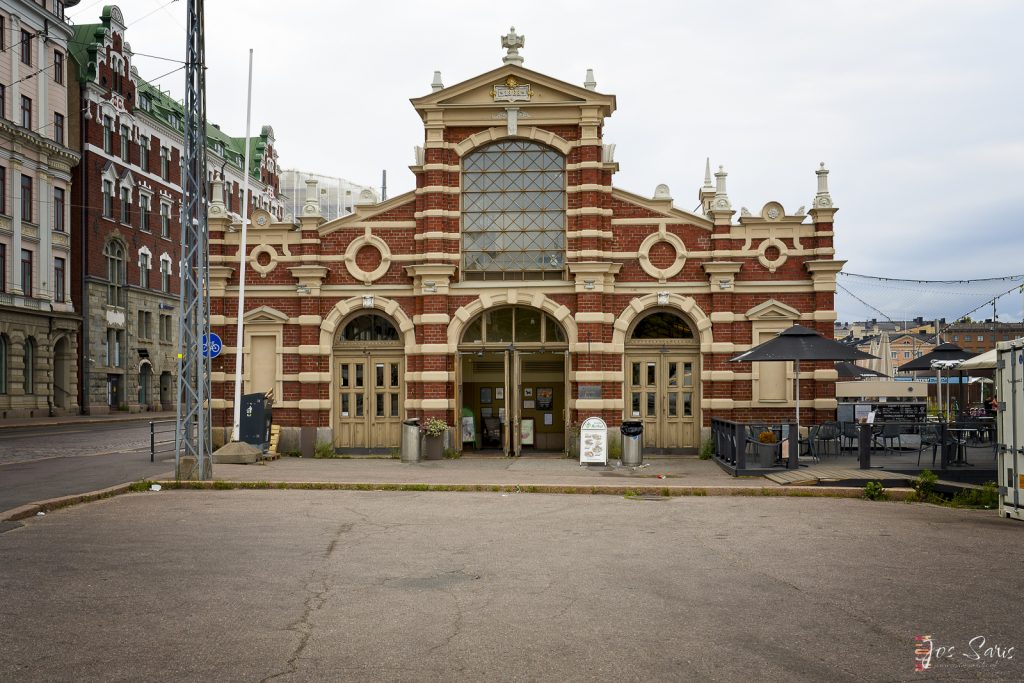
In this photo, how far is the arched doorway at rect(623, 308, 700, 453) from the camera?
2286 centimetres

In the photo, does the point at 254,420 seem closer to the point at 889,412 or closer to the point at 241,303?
the point at 241,303

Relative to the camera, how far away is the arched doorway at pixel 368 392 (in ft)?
76.7

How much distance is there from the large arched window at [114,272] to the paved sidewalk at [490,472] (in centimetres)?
3097

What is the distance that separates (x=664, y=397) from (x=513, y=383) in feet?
12.5

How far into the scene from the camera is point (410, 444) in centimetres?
2155

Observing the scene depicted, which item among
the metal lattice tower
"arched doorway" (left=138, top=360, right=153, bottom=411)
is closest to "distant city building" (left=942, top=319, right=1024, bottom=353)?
"arched doorway" (left=138, top=360, right=153, bottom=411)

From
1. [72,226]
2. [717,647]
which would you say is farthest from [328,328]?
[72,226]

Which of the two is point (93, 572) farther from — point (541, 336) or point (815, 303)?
point (815, 303)

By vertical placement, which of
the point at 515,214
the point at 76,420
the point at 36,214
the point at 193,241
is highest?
the point at 36,214

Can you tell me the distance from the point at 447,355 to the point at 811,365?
9.00 metres

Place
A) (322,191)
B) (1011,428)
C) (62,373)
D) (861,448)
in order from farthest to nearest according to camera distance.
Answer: (322,191)
(62,373)
(861,448)
(1011,428)

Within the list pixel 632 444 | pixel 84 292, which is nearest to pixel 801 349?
pixel 632 444

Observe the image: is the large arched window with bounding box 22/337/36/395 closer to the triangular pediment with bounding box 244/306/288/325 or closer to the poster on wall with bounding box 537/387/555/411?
the triangular pediment with bounding box 244/306/288/325
